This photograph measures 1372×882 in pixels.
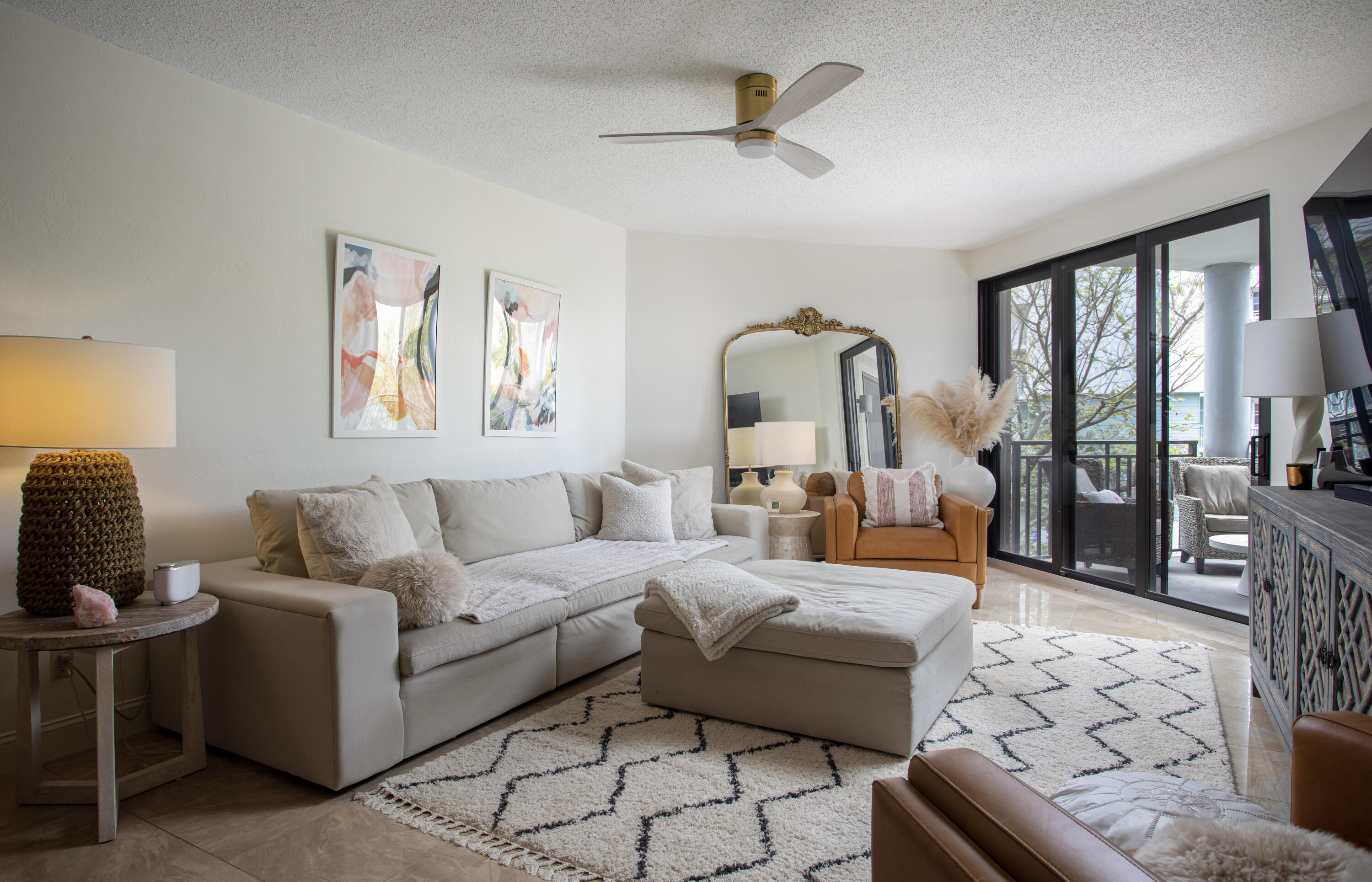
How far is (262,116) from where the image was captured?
2.93 metres

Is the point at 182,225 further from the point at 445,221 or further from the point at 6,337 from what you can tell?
the point at 445,221

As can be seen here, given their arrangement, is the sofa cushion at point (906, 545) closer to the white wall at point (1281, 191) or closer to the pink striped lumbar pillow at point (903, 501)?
the pink striped lumbar pillow at point (903, 501)

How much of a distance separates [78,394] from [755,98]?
2.44 m

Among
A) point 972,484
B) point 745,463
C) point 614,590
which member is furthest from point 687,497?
point 972,484

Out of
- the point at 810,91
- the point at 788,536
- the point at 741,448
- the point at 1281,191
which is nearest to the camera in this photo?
the point at 810,91

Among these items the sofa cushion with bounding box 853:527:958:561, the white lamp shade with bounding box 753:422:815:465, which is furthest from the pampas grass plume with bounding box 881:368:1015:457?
the sofa cushion with bounding box 853:527:958:561

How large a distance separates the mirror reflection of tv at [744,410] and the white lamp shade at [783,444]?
407 millimetres

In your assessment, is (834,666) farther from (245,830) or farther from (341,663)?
(245,830)

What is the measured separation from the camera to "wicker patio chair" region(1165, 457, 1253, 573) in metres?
3.91

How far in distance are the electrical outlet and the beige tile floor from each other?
268 mm

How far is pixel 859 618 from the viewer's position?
7.64 feet

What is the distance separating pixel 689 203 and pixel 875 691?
3.27 meters

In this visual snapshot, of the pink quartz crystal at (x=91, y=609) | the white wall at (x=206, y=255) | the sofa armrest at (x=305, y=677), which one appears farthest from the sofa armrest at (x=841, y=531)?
the pink quartz crystal at (x=91, y=609)

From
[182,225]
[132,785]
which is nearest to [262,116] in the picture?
[182,225]
